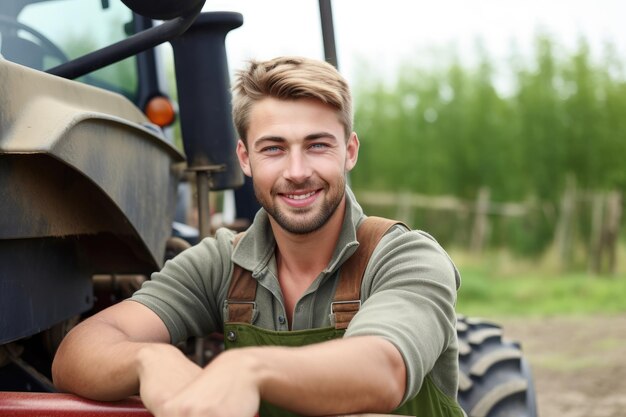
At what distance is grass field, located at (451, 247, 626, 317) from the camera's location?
9.26m

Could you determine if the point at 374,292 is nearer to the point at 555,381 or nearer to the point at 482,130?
the point at 555,381

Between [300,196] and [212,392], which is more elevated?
[300,196]

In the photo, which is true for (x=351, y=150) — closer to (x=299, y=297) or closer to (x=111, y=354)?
(x=299, y=297)

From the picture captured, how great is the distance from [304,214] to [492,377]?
3.46ft

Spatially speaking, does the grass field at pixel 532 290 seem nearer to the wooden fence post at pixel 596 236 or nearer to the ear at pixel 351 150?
the wooden fence post at pixel 596 236

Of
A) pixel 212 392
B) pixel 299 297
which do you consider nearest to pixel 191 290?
pixel 299 297

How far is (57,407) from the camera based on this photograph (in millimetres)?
1399

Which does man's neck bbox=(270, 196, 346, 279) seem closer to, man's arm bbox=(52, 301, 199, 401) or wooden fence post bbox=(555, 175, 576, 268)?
man's arm bbox=(52, 301, 199, 401)

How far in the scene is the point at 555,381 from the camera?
566 centimetres

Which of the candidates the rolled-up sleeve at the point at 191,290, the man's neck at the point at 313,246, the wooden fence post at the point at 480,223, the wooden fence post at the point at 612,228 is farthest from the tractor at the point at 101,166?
the wooden fence post at the point at 480,223

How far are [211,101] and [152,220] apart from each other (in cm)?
41

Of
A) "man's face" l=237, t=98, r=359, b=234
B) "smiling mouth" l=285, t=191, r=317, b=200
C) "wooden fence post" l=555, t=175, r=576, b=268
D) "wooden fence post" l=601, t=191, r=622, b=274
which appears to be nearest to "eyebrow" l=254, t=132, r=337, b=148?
"man's face" l=237, t=98, r=359, b=234

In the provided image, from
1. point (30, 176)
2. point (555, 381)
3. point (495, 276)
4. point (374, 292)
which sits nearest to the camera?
point (30, 176)

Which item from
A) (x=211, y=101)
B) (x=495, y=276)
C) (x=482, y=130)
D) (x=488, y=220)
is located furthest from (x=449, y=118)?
(x=211, y=101)
